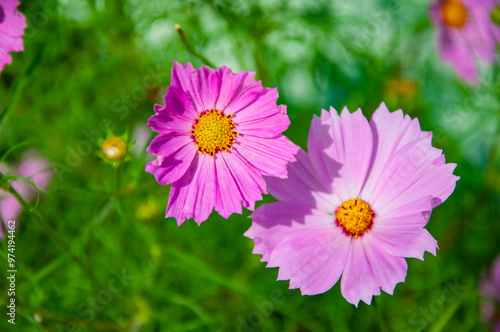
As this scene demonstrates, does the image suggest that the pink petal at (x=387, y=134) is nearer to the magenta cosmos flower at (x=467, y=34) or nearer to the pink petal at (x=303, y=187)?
the pink petal at (x=303, y=187)

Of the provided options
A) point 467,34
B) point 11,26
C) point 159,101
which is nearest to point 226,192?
point 11,26

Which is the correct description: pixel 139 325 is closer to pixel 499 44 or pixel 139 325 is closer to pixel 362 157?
pixel 362 157

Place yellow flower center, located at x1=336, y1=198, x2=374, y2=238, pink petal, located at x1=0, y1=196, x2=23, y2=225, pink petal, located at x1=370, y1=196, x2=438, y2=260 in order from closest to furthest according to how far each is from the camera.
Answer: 1. pink petal, located at x1=370, y1=196, x2=438, y2=260
2. yellow flower center, located at x1=336, y1=198, x2=374, y2=238
3. pink petal, located at x1=0, y1=196, x2=23, y2=225

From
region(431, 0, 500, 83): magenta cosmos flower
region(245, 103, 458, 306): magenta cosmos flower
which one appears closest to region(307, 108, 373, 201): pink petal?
region(245, 103, 458, 306): magenta cosmos flower

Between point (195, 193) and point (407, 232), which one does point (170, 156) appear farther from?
point (407, 232)

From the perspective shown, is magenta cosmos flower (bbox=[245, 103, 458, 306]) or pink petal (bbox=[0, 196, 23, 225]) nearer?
magenta cosmos flower (bbox=[245, 103, 458, 306])

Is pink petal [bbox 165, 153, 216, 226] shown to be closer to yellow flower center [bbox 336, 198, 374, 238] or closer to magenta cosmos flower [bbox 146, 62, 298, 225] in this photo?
magenta cosmos flower [bbox 146, 62, 298, 225]
